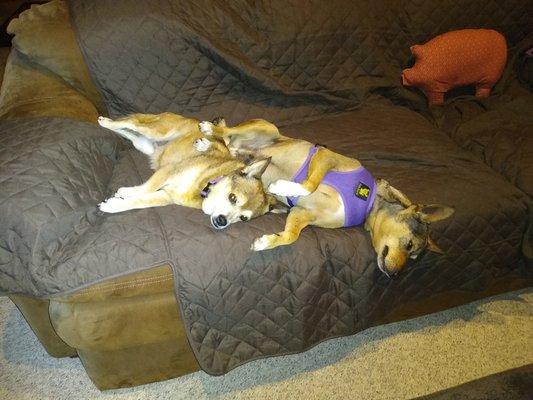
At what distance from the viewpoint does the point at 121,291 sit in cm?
171

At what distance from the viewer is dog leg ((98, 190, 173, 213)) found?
1892mm

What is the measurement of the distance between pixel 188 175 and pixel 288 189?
1.71 feet

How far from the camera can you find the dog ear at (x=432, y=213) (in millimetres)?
1995

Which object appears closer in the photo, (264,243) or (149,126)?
(264,243)

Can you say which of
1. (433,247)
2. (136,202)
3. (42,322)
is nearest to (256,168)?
(136,202)

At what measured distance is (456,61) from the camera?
289 centimetres

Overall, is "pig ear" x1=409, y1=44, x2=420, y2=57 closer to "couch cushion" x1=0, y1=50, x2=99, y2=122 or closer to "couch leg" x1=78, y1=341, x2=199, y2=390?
"couch cushion" x1=0, y1=50, x2=99, y2=122

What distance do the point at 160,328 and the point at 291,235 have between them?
0.71m

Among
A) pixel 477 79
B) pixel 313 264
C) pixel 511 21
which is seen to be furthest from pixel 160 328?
pixel 511 21

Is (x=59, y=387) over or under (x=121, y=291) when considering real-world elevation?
under

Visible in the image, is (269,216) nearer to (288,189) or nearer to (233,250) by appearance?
(288,189)

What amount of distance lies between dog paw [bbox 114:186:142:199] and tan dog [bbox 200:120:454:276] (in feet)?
1.63

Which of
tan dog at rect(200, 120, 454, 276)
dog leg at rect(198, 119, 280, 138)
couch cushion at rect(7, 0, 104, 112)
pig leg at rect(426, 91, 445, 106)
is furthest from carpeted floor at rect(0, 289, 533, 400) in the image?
pig leg at rect(426, 91, 445, 106)

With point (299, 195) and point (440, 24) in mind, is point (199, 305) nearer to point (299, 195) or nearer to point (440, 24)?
point (299, 195)
